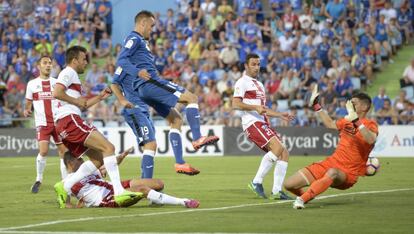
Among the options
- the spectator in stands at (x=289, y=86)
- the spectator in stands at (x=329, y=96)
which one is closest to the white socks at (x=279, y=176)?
the spectator in stands at (x=329, y=96)

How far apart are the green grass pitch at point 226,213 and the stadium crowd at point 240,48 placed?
39.2 feet

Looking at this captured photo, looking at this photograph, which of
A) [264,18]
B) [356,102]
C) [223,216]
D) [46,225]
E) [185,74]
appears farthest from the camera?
[264,18]

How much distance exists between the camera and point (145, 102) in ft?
53.9

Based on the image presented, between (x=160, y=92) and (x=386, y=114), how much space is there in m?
17.0

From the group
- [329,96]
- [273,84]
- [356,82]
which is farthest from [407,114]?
[273,84]

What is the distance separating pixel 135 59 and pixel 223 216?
3.82 m

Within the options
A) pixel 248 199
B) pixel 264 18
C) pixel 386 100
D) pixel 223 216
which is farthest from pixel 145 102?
pixel 264 18

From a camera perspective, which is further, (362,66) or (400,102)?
(362,66)

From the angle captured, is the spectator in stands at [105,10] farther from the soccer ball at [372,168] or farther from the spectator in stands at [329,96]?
the soccer ball at [372,168]

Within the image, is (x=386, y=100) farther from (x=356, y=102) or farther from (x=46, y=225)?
(x=46, y=225)

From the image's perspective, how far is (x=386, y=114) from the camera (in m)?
32.0

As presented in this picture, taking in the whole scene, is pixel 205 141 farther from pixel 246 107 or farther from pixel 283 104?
pixel 283 104

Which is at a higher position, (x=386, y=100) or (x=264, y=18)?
(x=264, y=18)

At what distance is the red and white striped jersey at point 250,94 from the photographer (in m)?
17.6
